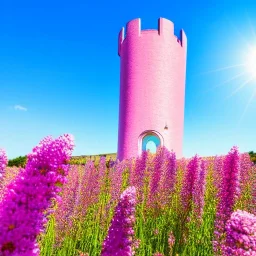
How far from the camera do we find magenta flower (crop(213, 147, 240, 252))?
3025mm

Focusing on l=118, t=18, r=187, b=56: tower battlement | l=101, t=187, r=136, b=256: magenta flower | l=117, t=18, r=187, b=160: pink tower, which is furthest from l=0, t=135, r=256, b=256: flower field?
l=118, t=18, r=187, b=56: tower battlement

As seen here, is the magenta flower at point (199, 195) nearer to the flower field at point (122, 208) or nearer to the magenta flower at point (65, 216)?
the flower field at point (122, 208)

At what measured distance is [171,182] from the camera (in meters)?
5.16

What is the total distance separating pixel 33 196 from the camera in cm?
171

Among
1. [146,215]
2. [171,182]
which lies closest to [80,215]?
[146,215]

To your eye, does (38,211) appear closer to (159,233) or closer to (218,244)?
(218,244)

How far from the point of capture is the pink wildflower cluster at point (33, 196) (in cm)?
162

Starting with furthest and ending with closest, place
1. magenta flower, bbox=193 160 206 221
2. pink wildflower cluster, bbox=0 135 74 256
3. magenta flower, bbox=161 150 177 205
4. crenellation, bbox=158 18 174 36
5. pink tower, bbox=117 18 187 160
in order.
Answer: crenellation, bbox=158 18 174 36, pink tower, bbox=117 18 187 160, magenta flower, bbox=161 150 177 205, magenta flower, bbox=193 160 206 221, pink wildflower cluster, bbox=0 135 74 256

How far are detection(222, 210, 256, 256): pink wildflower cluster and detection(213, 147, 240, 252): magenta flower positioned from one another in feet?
3.54

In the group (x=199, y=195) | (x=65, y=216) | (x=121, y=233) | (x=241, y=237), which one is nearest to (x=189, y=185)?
(x=199, y=195)

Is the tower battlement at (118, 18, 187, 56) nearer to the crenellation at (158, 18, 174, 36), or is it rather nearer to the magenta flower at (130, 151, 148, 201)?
the crenellation at (158, 18, 174, 36)

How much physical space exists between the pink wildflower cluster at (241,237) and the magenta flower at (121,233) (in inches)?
22.0

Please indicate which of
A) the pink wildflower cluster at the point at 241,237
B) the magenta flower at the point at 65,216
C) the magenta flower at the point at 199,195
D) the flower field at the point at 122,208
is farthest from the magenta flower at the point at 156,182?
the pink wildflower cluster at the point at 241,237

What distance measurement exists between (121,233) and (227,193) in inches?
71.1
